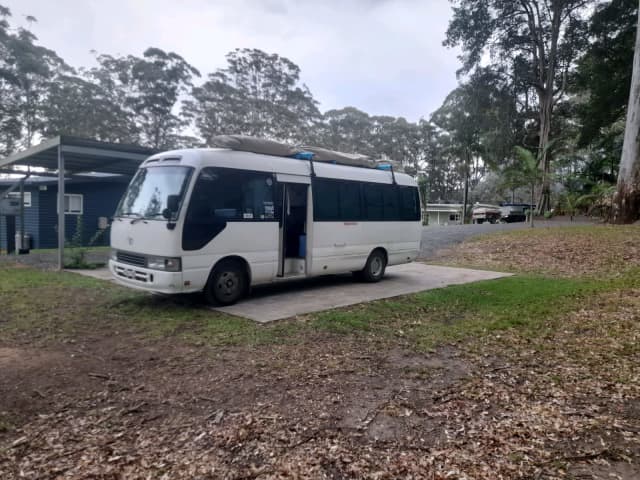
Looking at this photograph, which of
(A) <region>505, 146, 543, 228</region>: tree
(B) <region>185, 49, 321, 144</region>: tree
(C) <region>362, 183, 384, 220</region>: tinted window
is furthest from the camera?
(B) <region>185, 49, 321, 144</region>: tree

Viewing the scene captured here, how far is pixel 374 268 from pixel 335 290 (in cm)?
150

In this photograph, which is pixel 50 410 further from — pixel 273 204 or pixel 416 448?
pixel 273 204

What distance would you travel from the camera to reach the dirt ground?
9.65 feet

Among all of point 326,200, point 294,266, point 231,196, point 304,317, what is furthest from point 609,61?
point 304,317

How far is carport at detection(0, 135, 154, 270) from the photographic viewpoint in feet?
34.9

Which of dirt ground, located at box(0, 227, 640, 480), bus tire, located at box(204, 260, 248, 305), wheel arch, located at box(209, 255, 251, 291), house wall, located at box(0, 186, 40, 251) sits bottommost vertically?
dirt ground, located at box(0, 227, 640, 480)

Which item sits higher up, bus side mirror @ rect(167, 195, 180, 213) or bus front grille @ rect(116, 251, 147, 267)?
bus side mirror @ rect(167, 195, 180, 213)

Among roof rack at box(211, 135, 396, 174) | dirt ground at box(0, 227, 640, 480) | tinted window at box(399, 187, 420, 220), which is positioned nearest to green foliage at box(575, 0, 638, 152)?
tinted window at box(399, 187, 420, 220)

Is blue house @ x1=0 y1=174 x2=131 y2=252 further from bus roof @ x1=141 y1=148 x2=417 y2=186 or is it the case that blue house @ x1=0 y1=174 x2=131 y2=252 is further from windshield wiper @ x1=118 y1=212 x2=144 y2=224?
bus roof @ x1=141 y1=148 x2=417 y2=186

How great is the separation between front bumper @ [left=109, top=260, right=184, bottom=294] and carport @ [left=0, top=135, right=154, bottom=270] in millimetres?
4948

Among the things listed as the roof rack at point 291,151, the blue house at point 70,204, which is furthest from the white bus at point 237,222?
the blue house at point 70,204

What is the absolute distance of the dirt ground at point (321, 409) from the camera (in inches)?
116

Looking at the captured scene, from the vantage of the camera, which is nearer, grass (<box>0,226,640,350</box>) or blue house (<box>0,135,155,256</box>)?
grass (<box>0,226,640,350</box>)

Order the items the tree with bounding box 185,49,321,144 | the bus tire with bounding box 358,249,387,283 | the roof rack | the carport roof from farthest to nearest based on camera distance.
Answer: the tree with bounding box 185,49,321,144
the carport roof
the bus tire with bounding box 358,249,387,283
the roof rack
